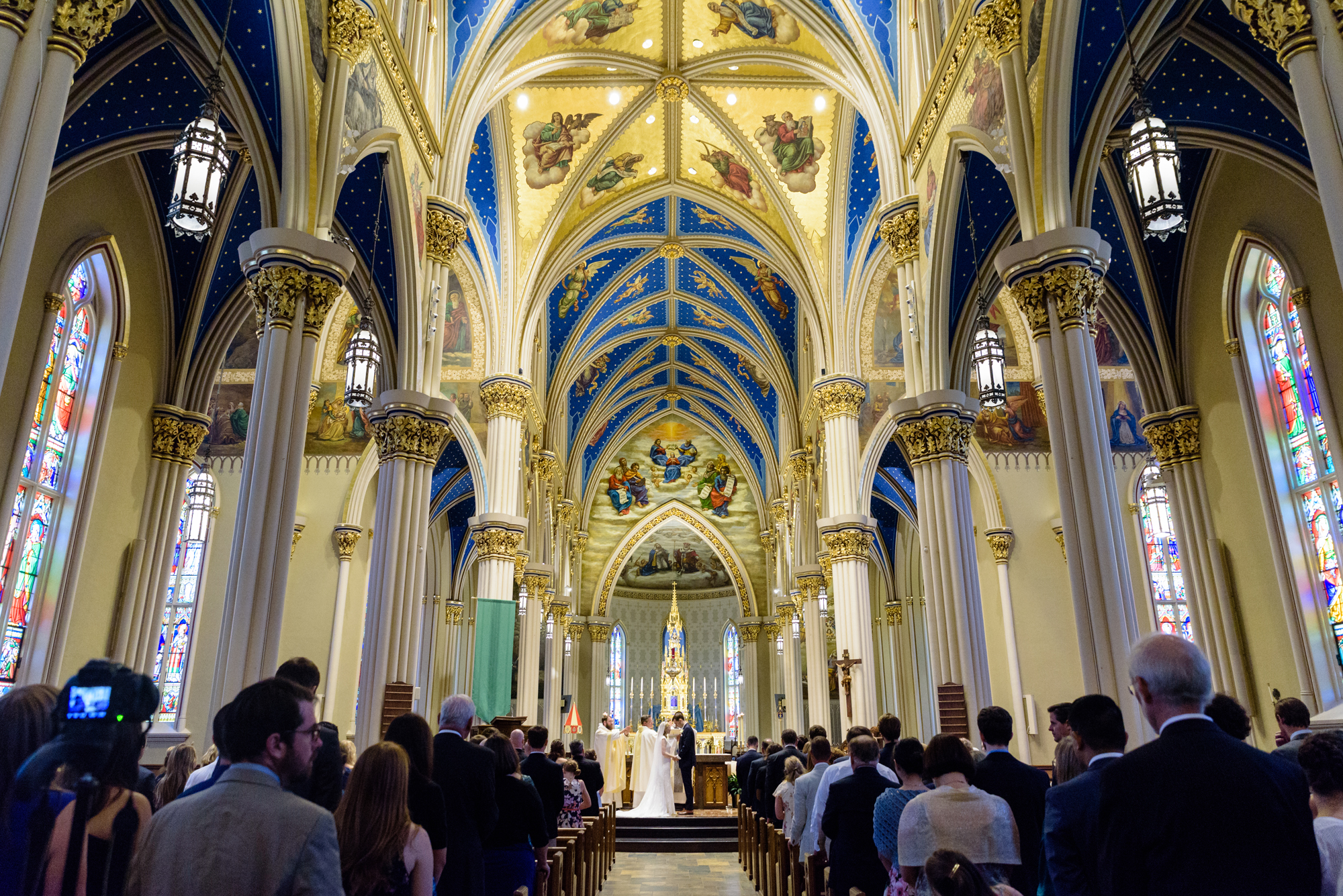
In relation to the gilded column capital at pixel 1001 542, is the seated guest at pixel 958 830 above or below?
below

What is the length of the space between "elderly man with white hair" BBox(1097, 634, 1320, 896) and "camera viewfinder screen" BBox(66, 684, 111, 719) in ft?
7.35

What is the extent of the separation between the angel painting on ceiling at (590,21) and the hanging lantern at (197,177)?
9.54m

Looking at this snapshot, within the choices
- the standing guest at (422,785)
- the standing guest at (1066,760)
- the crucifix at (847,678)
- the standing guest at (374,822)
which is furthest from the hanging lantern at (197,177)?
the crucifix at (847,678)

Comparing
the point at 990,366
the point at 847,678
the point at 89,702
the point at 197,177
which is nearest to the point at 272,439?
the point at 197,177

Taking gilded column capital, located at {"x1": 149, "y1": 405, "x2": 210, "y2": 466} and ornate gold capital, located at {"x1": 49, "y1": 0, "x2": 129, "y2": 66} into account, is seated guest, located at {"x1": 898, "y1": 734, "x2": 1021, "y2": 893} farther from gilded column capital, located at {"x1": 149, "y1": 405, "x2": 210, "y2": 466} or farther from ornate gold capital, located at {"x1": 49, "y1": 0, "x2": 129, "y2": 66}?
gilded column capital, located at {"x1": 149, "y1": 405, "x2": 210, "y2": 466}

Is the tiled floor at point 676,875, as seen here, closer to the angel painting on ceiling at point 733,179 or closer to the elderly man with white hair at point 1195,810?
the elderly man with white hair at point 1195,810

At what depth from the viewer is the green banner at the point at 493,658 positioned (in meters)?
12.6

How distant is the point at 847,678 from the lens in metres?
15.6

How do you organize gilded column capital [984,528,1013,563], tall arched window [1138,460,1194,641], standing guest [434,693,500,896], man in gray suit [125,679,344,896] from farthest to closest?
gilded column capital [984,528,1013,563]
tall arched window [1138,460,1194,641]
standing guest [434,693,500,896]
man in gray suit [125,679,344,896]

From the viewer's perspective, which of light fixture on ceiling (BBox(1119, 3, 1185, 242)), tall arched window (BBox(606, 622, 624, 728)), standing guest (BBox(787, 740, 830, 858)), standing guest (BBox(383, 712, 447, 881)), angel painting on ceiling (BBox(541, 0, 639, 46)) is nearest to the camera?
standing guest (BBox(383, 712, 447, 881))

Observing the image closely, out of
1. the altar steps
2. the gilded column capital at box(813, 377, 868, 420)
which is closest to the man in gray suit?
the altar steps

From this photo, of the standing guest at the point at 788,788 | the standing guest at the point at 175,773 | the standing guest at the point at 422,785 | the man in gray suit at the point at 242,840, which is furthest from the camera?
the standing guest at the point at 788,788

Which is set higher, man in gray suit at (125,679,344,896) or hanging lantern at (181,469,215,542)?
hanging lantern at (181,469,215,542)

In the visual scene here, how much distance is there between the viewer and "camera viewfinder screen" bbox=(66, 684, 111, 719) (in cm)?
194
